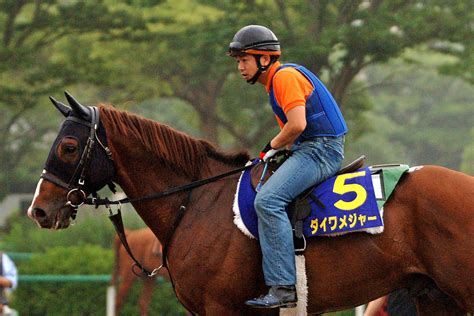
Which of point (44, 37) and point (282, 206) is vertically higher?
point (44, 37)

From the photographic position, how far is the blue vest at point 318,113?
5.74 metres

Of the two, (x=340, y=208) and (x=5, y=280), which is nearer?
(x=340, y=208)

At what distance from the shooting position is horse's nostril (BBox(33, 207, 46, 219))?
5.74m

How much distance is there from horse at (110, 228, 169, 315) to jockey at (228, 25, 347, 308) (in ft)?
21.5

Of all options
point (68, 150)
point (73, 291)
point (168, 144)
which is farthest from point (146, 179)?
point (73, 291)

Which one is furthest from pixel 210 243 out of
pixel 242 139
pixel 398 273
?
pixel 242 139

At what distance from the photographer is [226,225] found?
574 centimetres

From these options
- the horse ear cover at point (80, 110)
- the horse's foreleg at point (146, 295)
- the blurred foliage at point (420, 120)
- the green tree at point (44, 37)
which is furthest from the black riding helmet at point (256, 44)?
the blurred foliage at point (420, 120)

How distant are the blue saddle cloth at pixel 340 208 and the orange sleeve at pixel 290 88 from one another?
577 mm

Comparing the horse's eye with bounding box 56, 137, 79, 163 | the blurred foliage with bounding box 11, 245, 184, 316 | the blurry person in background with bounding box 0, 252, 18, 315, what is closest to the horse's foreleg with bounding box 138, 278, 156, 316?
the blurred foliage with bounding box 11, 245, 184, 316

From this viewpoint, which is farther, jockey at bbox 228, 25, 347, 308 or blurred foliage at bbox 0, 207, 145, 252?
blurred foliage at bbox 0, 207, 145, 252

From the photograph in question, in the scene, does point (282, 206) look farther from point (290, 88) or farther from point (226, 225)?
point (290, 88)

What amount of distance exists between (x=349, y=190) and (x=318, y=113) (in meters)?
0.54

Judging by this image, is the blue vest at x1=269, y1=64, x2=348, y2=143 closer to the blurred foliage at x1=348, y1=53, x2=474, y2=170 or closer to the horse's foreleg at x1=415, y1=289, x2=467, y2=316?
the horse's foreleg at x1=415, y1=289, x2=467, y2=316
